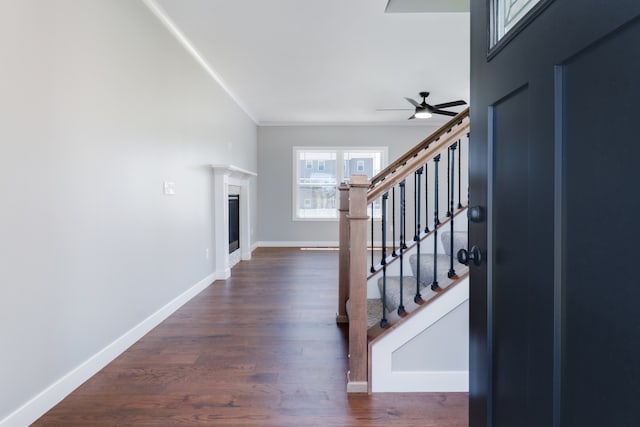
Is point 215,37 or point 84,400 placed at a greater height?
point 215,37

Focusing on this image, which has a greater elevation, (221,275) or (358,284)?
(358,284)

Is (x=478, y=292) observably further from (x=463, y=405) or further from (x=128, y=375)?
(x=128, y=375)

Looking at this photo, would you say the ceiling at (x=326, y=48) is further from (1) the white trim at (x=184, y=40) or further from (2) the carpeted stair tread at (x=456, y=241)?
(2) the carpeted stair tread at (x=456, y=241)

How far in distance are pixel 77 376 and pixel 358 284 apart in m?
1.63

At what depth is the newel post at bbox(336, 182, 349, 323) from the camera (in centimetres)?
284

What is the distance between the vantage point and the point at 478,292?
3.31 ft

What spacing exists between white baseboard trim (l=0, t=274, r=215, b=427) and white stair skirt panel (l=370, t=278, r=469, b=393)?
1.62 metres

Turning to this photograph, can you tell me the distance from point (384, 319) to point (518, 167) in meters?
1.35

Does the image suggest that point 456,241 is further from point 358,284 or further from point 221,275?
point 221,275

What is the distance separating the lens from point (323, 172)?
299 inches

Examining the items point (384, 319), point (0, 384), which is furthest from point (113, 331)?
point (384, 319)

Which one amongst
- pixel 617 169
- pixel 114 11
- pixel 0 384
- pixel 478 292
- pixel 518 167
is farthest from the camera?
pixel 114 11

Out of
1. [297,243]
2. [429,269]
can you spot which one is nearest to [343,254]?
[429,269]

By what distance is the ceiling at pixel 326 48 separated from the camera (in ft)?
9.68
